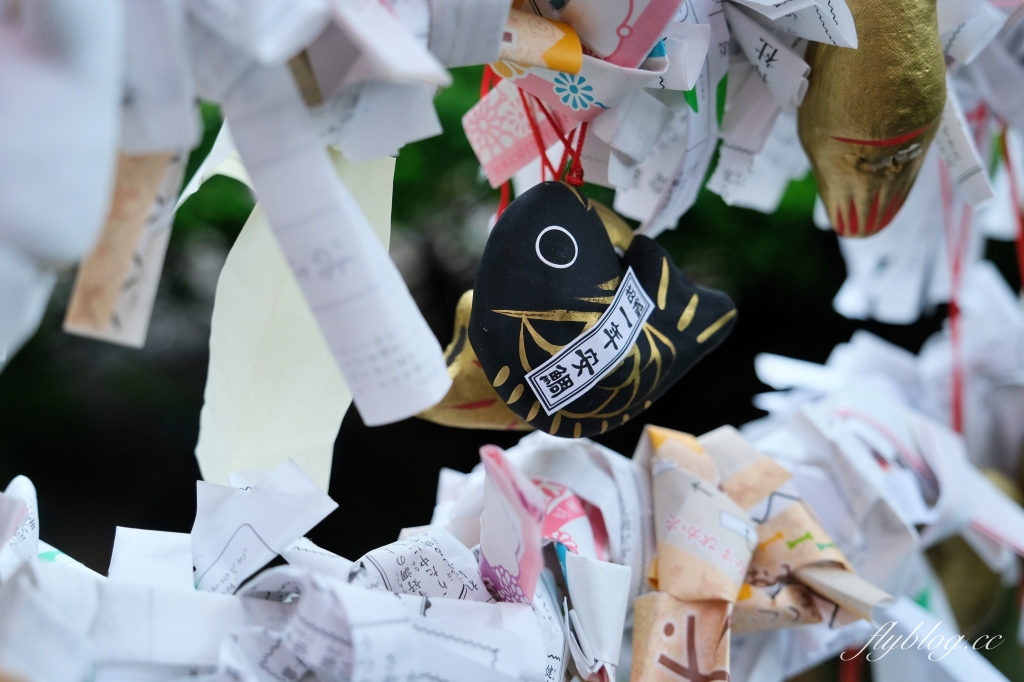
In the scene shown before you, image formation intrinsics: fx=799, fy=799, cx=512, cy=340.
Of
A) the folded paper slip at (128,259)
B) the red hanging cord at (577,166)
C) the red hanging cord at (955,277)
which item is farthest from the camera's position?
the red hanging cord at (955,277)

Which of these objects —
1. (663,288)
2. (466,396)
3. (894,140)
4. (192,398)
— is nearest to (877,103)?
(894,140)

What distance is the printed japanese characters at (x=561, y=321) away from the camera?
1.11 ft

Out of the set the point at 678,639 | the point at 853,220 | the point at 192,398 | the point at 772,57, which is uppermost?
the point at 772,57

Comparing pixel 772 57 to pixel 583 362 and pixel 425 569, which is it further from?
pixel 425 569

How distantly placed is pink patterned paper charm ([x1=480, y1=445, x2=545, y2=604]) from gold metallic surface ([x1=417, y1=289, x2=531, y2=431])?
3.2 inches

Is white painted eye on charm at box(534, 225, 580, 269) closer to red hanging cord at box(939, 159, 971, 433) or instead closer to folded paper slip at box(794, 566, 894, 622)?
folded paper slip at box(794, 566, 894, 622)

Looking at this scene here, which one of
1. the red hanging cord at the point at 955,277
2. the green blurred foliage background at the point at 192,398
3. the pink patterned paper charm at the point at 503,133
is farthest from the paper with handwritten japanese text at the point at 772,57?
the green blurred foliage background at the point at 192,398

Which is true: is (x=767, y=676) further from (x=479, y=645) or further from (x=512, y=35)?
(x=512, y=35)

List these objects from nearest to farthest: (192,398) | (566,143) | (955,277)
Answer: (566,143), (955,277), (192,398)

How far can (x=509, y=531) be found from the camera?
31cm

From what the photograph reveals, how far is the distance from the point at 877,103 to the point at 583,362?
0.20 metres

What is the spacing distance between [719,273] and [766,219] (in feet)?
0.29

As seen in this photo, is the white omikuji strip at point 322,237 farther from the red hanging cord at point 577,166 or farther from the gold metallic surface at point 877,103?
the gold metallic surface at point 877,103

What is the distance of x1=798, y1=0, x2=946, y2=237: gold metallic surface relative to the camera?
14.9 inches
